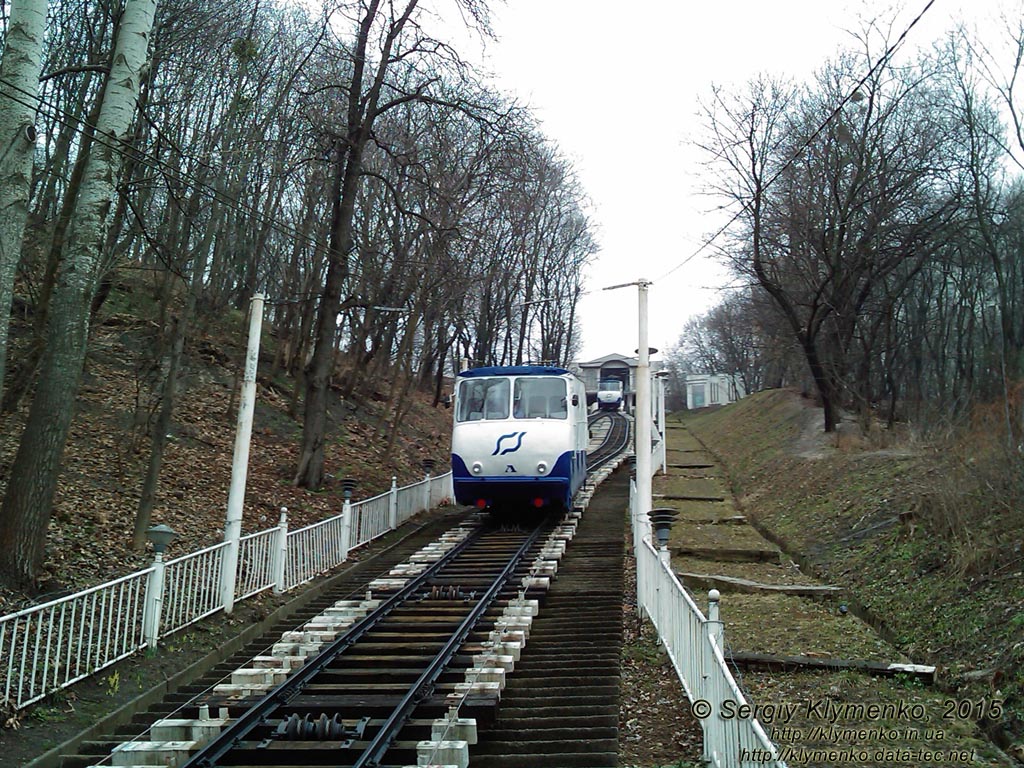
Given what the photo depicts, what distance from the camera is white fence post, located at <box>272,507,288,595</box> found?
1237cm

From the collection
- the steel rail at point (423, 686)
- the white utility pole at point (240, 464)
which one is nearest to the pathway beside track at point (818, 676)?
the steel rail at point (423, 686)

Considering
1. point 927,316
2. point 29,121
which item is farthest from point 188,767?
point 927,316

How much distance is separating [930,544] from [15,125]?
12.0m

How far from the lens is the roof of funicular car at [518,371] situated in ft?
58.7

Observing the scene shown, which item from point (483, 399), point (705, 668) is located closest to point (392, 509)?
point (483, 399)

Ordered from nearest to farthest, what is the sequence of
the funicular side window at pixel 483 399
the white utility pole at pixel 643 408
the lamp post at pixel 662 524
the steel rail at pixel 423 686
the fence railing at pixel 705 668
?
the fence railing at pixel 705 668 < the steel rail at pixel 423 686 < the lamp post at pixel 662 524 < the white utility pole at pixel 643 408 < the funicular side window at pixel 483 399

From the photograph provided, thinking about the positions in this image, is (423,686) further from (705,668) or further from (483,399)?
(483,399)

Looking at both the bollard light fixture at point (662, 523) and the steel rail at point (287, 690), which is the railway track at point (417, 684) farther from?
the bollard light fixture at point (662, 523)

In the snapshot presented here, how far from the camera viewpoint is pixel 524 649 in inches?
382

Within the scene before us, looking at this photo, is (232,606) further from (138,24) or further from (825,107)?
(825,107)

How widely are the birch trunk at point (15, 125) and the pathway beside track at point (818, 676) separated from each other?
8082 millimetres

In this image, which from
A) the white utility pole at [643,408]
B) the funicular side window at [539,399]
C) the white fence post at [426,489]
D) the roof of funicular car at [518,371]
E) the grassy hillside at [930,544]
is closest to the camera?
the grassy hillside at [930,544]

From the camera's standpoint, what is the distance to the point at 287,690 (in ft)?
26.0

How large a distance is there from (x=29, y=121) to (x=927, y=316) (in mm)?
35112
